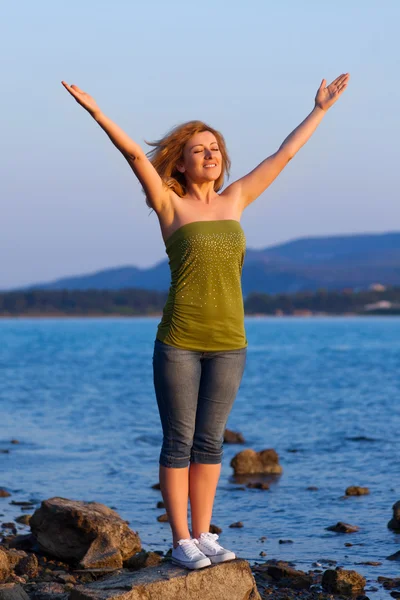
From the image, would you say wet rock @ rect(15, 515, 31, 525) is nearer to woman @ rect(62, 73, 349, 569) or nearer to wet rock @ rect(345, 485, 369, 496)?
wet rock @ rect(345, 485, 369, 496)

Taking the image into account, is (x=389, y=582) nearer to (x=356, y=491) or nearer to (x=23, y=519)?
(x=23, y=519)

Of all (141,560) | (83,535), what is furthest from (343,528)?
(83,535)

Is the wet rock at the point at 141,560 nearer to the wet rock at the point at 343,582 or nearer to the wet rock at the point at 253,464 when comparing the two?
the wet rock at the point at 343,582

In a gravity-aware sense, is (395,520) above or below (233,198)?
below

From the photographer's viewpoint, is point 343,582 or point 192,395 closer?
point 192,395

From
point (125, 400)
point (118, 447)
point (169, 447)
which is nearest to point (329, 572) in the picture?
point (169, 447)

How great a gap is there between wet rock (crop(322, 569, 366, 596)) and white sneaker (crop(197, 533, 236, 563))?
2.89m

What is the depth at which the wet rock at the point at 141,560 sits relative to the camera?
9.77 m

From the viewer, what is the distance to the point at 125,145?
20.5 ft

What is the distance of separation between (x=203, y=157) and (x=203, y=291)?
3.09ft

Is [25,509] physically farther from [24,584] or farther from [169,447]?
[169,447]

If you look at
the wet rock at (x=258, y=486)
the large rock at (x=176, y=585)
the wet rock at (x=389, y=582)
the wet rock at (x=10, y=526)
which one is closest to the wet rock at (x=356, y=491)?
the wet rock at (x=258, y=486)

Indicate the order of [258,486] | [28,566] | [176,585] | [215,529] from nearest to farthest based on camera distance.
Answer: [176,585] < [28,566] < [215,529] < [258,486]

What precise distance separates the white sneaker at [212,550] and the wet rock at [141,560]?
3165 millimetres
